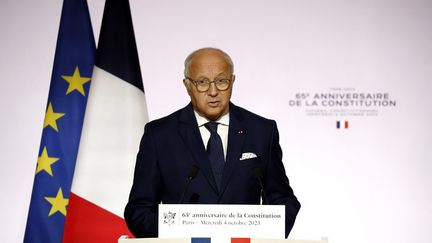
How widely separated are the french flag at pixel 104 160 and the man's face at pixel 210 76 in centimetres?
132

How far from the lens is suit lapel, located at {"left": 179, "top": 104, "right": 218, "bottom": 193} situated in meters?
2.27

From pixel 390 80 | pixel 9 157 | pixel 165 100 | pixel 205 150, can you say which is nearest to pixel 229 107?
pixel 205 150

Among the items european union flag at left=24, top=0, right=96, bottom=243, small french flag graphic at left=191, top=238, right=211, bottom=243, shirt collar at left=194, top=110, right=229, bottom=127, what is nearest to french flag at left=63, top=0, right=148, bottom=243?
european union flag at left=24, top=0, right=96, bottom=243

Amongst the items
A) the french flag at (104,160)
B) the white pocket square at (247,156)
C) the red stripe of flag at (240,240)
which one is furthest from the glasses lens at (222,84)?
the french flag at (104,160)

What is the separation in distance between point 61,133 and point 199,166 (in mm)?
1726

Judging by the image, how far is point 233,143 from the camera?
236cm

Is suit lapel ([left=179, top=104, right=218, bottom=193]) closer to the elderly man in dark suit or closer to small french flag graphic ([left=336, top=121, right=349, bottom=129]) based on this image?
the elderly man in dark suit

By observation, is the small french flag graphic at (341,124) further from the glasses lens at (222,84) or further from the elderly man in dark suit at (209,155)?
the glasses lens at (222,84)

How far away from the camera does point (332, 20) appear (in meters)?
3.88

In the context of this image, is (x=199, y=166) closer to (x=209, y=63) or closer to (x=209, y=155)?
(x=209, y=155)

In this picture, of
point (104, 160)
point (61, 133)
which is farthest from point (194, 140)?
point (61, 133)

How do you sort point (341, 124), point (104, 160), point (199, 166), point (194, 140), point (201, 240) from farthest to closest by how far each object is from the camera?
point (341, 124) < point (104, 160) < point (194, 140) < point (199, 166) < point (201, 240)

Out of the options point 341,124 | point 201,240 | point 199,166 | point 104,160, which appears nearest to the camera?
point 201,240

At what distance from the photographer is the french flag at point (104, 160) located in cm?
355
